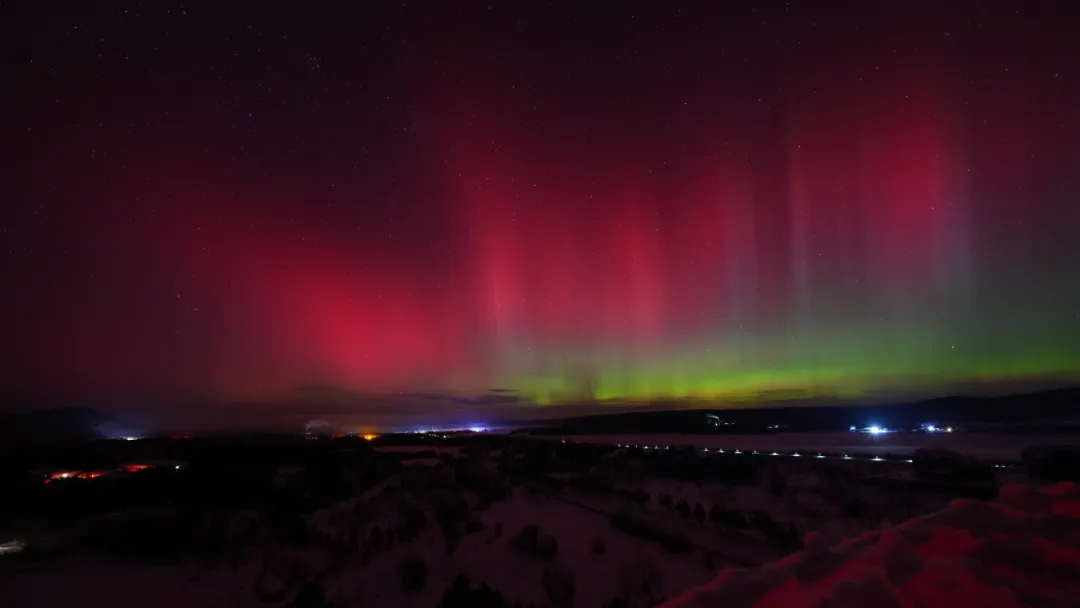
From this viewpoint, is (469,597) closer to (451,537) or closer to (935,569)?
(451,537)

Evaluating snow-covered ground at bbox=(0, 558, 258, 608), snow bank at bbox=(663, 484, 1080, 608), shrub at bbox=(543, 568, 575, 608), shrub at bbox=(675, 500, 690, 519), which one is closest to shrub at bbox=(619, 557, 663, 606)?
shrub at bbox=(543, 568, 575, 608)

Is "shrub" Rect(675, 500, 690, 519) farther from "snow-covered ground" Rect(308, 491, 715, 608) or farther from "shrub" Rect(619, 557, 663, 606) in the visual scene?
"shrub" Rect(619, 557, 663, 606)

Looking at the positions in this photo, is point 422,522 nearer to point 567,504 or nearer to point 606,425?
point 567,504

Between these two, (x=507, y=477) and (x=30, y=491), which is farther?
(x=507, y=477)

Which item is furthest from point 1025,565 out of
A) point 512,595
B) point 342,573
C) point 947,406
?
point 947,406

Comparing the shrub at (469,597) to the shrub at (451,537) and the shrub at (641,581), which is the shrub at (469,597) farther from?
the shrub at (451,537)
